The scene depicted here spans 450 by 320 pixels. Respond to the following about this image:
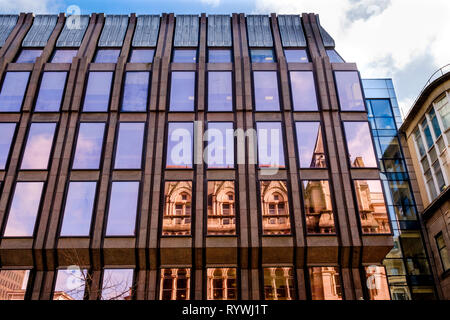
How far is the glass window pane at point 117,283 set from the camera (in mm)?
21406

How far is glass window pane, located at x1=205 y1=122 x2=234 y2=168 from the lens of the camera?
82.6 feet

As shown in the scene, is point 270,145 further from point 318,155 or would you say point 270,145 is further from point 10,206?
point 10,206

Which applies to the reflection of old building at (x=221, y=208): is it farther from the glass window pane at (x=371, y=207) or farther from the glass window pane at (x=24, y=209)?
the glass window pane at (x=24, y=209)

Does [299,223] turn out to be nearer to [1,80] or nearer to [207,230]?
[207,230]

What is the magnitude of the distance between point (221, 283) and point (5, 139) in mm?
17117

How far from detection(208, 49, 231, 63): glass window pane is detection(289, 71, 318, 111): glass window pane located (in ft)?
17.7

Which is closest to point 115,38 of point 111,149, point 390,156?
point 111,149

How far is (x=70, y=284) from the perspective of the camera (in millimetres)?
21688

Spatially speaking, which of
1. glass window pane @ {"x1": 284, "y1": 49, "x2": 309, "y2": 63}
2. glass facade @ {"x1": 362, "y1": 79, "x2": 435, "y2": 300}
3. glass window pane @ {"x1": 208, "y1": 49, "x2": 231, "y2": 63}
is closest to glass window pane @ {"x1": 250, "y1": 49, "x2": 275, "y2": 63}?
glass window pane @ {"x1": 284, "y1": 49, "x2": 309, "y2": 63}

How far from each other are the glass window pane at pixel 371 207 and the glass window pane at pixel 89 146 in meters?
16.7

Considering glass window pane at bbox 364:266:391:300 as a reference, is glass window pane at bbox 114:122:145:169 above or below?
above

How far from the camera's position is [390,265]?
88.2 ft

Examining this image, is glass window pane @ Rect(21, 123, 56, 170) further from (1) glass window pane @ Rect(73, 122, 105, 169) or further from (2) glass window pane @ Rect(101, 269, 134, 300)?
(2) glass window pane @ Rect(101, 269, 134, 300)

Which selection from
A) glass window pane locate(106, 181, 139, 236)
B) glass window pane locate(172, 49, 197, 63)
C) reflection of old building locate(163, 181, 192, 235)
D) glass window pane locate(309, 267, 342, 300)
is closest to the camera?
glass window pane locate(309, 267, 342, 300)
